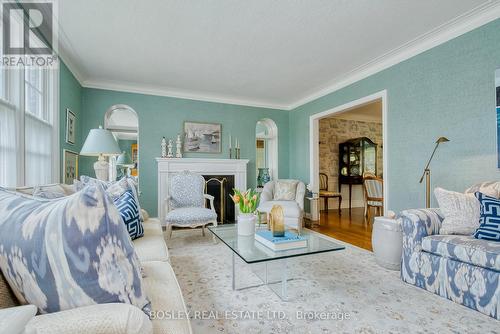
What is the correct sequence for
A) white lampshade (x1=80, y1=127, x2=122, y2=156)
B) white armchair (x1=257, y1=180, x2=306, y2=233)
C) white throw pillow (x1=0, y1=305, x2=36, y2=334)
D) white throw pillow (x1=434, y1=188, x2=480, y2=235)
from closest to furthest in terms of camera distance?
white throw pillow (x1=0, y1=305, x2=36, y2=334)
white throw pillow (x1=434, y1=188, x2=480, y2=235)
white lampshade (x1=80, y1=127, x2=122, y2=156)
white armchair (x1=257, y1=180, x2=306, y2=233)

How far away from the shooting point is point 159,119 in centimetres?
441

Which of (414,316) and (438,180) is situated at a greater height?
(438,180)

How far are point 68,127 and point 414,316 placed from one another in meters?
4.30

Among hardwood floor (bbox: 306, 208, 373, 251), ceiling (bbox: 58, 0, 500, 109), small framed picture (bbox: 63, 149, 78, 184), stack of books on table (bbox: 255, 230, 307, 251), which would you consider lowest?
hardwood floor (bbox: 306, 208, 373, 251)

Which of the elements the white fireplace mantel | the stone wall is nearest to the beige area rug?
the white fireplace mantel

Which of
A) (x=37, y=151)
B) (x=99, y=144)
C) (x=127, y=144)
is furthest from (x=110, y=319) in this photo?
(x=127, y=144)

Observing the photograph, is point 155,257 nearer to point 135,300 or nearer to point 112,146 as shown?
point 135,300

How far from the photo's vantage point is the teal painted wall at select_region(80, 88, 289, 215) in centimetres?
402

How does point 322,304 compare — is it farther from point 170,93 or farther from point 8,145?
point 170,93

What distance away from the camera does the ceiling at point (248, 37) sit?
7.32 ft

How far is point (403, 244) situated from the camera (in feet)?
7.11

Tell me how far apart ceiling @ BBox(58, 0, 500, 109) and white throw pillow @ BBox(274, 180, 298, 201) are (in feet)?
5.83

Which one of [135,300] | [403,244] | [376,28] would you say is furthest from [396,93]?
[135,300]

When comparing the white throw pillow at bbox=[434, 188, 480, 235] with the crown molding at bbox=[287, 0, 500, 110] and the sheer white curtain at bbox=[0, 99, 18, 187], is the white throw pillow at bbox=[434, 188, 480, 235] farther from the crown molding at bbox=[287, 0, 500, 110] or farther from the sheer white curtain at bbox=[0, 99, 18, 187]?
the sheer white curtain at bbox=[0, 99, 18, 187]
